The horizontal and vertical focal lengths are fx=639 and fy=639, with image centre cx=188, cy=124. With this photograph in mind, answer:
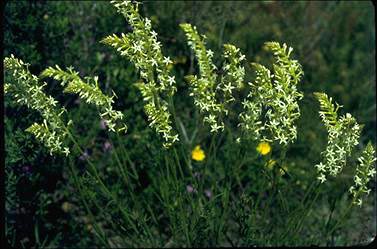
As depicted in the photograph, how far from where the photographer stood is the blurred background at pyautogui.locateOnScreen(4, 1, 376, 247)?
3.27m

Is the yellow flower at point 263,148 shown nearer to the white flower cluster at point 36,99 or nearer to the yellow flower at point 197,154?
the yellow flower at point 197,154

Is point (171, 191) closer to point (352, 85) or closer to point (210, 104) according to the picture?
point (210, 104)

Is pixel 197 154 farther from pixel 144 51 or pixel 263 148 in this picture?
pixel 144 51

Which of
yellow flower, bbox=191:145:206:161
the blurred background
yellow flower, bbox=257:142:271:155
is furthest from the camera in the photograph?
yellow flower, bbox=191:145:206:161

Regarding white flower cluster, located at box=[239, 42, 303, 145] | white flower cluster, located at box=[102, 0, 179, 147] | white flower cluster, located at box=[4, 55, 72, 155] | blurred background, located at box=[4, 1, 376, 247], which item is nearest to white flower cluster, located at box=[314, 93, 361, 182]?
white flower cluster, located at box=[239, 42, 303, 145]

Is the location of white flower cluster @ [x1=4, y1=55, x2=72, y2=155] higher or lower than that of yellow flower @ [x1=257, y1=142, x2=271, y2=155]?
higher

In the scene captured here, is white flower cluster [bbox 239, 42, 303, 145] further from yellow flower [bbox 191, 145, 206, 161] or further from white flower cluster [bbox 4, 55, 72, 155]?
yellow flower [bbox 191, 145, 206, 161]

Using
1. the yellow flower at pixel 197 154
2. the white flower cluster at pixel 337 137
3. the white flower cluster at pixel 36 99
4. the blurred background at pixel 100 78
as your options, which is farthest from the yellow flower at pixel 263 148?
the white flower cluster at pixel 36 99

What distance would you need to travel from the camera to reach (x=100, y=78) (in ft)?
12.3

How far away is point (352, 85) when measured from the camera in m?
5.49

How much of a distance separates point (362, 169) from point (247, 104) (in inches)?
20.2

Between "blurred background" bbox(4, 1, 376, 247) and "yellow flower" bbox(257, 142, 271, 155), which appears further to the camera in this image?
"yellow flower" bbox(257, 142, 271, 155)

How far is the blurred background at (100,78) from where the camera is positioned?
327 centimetres

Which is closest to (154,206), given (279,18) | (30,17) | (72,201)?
A: (72,201)
